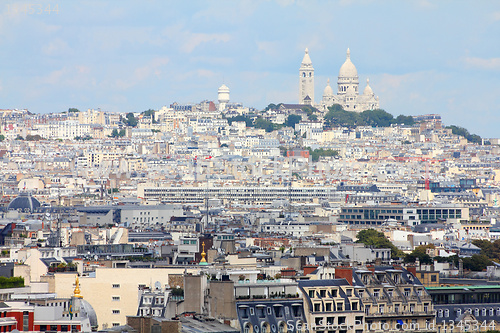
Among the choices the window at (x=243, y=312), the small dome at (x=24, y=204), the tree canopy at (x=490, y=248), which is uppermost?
the small dome at (x=24, y=204)

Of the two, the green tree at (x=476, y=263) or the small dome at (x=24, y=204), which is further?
the small dome at (x=24, y=204)

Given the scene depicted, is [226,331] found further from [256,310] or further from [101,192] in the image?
[101,192]

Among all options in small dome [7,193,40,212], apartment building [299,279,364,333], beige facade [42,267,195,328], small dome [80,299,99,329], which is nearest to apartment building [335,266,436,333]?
apartment building [299,279,364,333]

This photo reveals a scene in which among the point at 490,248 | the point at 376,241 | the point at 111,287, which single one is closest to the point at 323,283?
the point at 111,287

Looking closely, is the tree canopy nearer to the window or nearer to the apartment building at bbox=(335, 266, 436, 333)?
the apartment building at bbox=(335, 266, 436, 333)

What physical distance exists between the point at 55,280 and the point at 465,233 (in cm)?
5587

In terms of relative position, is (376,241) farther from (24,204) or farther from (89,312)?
(24,204)

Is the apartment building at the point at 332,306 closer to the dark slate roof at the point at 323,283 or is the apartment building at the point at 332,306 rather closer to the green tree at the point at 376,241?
the dark slate roof at the point at 323,283

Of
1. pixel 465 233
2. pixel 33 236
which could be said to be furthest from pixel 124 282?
pixel 465 233

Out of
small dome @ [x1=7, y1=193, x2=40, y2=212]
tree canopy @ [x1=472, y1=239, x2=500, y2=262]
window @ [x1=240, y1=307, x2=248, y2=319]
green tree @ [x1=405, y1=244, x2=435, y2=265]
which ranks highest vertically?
small dome @ [x1=7, y1=193, x2=40, y2=212]

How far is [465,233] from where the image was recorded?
88.4 metres

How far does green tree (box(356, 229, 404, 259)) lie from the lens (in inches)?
2476

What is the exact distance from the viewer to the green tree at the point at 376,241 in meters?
62.9

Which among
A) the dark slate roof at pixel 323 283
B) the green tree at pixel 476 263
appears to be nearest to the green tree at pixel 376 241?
the green tree at pixel 476 263
